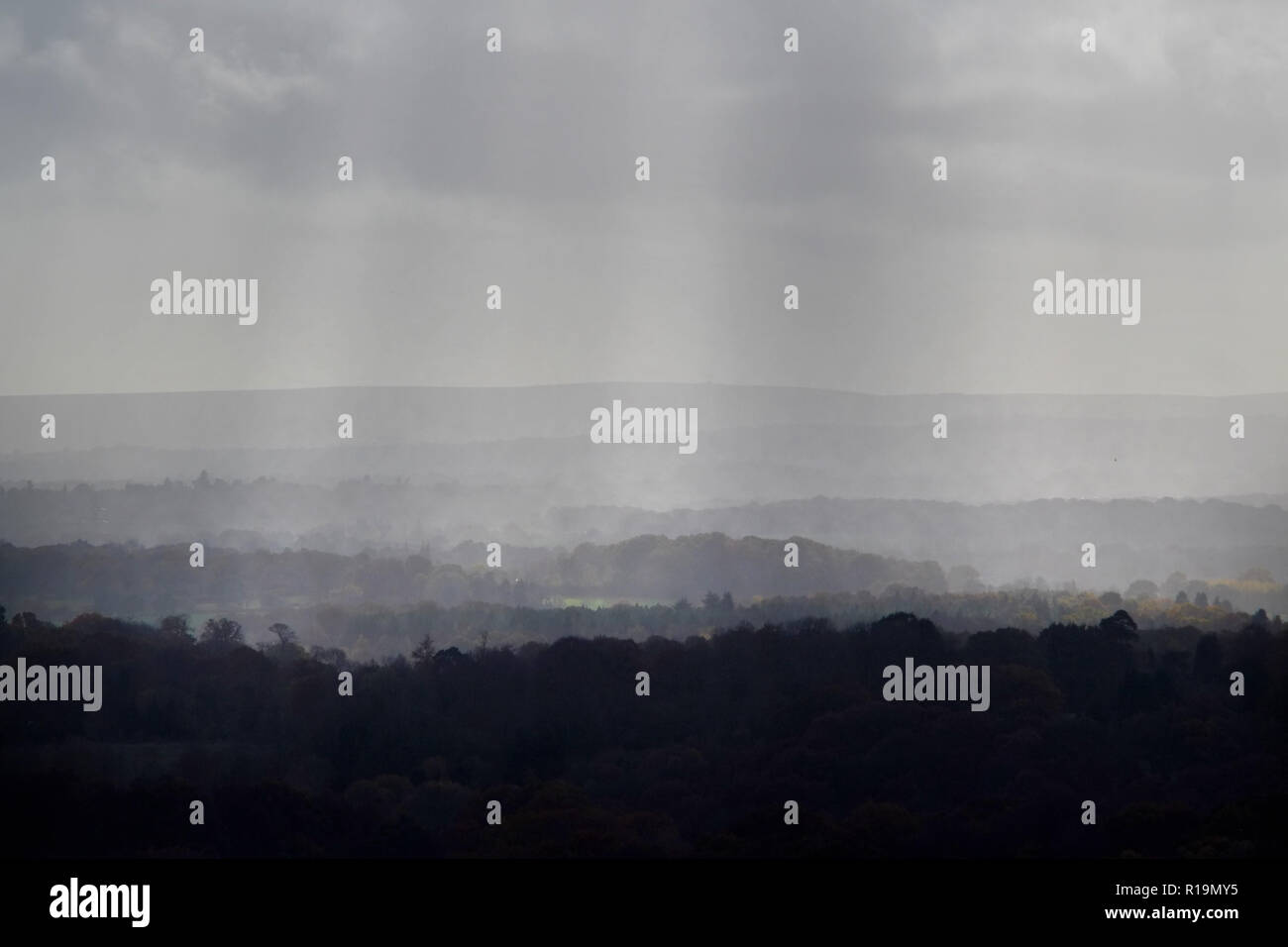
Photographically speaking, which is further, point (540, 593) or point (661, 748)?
point (540, 593)

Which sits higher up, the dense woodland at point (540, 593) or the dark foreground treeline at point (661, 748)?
the dense woodland at point (540, 593)

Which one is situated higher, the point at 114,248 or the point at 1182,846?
the point at 114,248

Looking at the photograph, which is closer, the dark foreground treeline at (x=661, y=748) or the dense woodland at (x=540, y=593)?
the dark foreground treeline at (x=661, y=748)

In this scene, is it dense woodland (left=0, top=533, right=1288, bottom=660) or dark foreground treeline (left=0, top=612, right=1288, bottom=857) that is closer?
dark foreground treeline (left=0, top=612, right=1288, bottom=857)

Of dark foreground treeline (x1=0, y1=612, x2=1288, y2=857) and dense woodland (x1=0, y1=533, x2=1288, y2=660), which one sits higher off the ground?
dense woodland (x1=0, y1=533, x2=1288, y2=660)

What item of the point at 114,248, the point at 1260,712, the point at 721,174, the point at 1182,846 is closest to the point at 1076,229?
the point at 721,174

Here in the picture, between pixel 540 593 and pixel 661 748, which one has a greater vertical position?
pixel 540 593

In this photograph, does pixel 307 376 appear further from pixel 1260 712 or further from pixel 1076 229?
pixel 1260 712

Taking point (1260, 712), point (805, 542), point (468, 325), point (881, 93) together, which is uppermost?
point (881, 93)
